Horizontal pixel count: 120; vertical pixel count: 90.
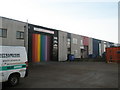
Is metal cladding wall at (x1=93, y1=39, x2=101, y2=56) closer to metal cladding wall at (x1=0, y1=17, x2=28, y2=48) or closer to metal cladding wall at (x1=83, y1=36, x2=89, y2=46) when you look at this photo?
metal cladding wall at (x1=83, y1=36, x2=89, y2=46)

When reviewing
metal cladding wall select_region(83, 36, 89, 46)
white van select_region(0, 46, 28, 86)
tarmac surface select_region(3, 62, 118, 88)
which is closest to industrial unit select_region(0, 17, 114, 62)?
metal cladding wall select_region(83, 36, 89, 46)

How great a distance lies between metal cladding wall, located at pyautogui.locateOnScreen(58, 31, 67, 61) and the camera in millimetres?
29008

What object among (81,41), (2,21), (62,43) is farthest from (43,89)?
(81,41)

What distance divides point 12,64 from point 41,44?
1806 centimetres

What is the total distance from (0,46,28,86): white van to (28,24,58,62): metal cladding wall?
14.6 m

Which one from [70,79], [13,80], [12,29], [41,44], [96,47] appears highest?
[12,29]

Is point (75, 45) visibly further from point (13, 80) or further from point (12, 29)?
point (13, 80)

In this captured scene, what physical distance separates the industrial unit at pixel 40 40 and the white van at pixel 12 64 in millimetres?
11722

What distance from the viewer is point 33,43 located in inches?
915

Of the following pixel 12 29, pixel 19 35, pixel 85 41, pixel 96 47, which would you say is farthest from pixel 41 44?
pixel 96 47

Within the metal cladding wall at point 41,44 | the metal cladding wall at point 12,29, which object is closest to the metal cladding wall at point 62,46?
the metal cladding wall at point 41,44

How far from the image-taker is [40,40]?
24.9 metres

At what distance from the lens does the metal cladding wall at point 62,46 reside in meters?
29.0

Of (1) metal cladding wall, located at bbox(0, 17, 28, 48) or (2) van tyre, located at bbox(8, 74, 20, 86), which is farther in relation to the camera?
(1) metal cladding wall, located at bbox(0, 17, 28, 48)
